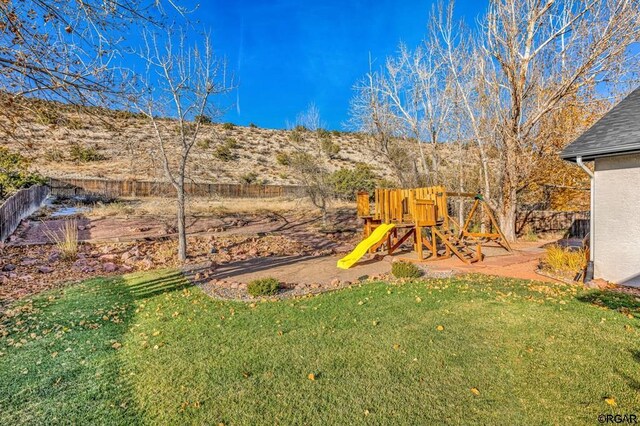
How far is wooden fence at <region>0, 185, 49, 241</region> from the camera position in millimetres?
11320

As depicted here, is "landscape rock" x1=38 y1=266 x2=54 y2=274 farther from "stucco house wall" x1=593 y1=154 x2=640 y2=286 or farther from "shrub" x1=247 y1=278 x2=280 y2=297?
"stucco house wall" x1=593 y1=154 x2=640 y2=286

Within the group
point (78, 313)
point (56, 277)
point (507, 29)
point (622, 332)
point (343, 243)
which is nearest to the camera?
point (622, 332)

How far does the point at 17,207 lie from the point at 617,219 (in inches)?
708

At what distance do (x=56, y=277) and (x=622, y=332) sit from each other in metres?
10.8

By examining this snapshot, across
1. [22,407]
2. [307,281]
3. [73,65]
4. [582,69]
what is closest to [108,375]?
[22,407]

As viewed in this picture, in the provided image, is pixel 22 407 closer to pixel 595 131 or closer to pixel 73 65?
pixel 73 65

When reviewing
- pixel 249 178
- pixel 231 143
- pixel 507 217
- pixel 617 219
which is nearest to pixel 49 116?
pixel 617 219

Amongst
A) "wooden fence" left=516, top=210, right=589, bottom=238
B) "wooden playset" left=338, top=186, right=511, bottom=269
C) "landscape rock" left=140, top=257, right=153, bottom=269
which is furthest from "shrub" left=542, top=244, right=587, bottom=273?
"landscape rock" left=140, top=257, right=153, bottom=269

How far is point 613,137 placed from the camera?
21.9ft

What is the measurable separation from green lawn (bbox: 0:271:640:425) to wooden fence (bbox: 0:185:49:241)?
722cm

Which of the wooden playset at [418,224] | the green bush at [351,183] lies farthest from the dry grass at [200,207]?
the wooden playset at [418,224]

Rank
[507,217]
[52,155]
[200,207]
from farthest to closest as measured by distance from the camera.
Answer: [200,207], [507,217], [52,155]

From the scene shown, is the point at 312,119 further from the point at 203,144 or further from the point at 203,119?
the point at 203,144

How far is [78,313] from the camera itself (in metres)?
5.85
